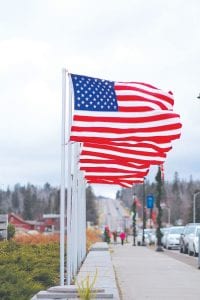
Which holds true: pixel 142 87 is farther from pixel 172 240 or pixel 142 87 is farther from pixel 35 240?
pixel 172 240

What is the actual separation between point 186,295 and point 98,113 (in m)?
4.41

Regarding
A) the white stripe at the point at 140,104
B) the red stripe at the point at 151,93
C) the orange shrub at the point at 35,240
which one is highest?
the red stripe at the point at 151,93

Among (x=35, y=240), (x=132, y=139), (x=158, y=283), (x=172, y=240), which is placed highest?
(x=132, y=139)

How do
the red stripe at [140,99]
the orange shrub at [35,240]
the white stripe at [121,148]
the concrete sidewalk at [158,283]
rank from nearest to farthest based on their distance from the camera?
→ the red stripe at [140,99]
the concrete sidewalk at [158,283]
the white stripe at [121,148]
the orange shrub at [35,240]

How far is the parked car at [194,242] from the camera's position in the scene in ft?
109

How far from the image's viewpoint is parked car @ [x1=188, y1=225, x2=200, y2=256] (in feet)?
109

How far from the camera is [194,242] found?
33.7 metres

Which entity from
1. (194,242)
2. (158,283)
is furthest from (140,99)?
(194,242)

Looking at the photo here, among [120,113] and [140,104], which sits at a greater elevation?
[140,104]

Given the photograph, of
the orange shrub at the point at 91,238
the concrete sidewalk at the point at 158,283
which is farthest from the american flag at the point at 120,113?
the orange shrub at the point at 91,238

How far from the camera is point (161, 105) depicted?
13.9m

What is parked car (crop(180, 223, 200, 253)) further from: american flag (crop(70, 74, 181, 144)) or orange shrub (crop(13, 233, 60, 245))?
american flag (crop(70, 74, 181, 144))

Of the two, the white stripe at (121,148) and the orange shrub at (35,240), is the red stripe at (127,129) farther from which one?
the orange shrub at (35,240)

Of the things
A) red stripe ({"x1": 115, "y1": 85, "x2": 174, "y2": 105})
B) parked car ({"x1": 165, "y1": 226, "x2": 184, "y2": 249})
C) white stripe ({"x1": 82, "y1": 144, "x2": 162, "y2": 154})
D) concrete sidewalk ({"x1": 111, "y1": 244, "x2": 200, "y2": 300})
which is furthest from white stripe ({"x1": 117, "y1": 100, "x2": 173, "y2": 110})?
parked car ({"x1": 165, "y1": 226, "x2": 184, "y2": 249})
